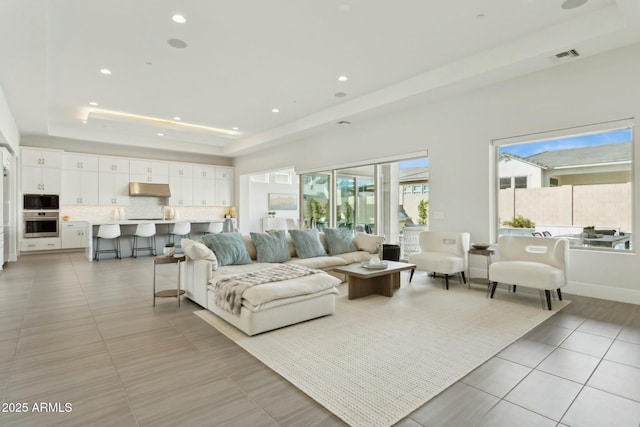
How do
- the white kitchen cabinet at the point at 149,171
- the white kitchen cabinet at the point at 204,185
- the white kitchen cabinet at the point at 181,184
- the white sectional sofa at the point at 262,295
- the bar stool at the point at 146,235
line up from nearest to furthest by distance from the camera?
the white sectional sofa at the point at 262,295 → the bar stool at the point at 146,235 → the white kitchen cabinet at the point at 149,171 → the white kitchen cabinet at the point at 181,184 → the white kitchen cabinet at the point at 204,185

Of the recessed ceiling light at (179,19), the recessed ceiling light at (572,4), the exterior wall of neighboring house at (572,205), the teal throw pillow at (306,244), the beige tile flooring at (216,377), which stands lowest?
the beige tile flooring at (216,377)

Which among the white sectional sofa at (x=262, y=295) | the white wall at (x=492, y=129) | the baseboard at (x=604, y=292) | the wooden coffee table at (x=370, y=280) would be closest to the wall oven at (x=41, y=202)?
the white sectional sofa at (x=262, y=295)

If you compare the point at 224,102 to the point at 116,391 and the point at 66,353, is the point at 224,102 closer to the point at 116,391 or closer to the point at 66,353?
the point at 66,353

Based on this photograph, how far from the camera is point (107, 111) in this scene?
7.54m

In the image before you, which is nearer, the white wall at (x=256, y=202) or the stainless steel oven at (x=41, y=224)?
the stainless steel oven at (x=41, y=224)

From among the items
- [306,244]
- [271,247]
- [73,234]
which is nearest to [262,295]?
[271,247]

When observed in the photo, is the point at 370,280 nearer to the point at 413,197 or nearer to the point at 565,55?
the point at 413,197

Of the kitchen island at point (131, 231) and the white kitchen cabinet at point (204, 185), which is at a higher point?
the white kitchen cabinet at point (204, 185)

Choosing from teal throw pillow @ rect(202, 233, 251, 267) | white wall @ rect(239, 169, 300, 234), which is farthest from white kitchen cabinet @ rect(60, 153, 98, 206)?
teal throw pillow @ rect(202, 233, 251, 267)

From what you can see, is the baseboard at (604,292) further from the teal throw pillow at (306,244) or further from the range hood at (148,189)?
the range hood at (148,189)

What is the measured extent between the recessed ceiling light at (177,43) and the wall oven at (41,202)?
22.8 ft

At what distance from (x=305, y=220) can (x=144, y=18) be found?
21.1 ft

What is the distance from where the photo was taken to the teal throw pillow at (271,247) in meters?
4.88

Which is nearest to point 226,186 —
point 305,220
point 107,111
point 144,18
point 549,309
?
point 305,220
